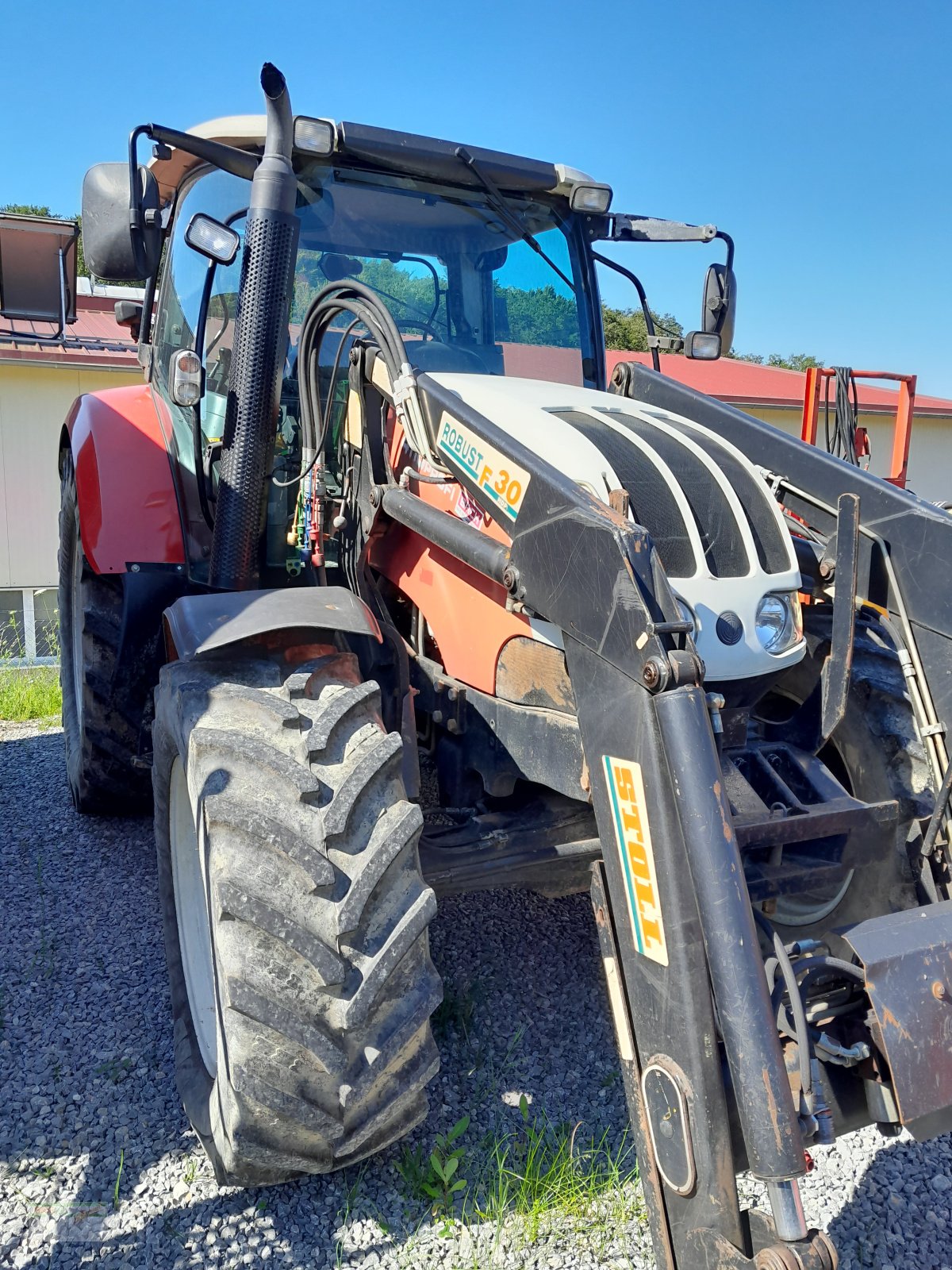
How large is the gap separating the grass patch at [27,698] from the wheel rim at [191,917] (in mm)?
4544

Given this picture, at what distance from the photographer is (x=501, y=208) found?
3.52m

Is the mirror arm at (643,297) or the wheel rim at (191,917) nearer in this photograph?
the wheel rim at (191,917)

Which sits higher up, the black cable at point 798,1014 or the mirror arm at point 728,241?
the mirror arm at point 728,241

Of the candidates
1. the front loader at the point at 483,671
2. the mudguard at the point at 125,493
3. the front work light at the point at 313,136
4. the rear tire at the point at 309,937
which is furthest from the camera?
the mudguard at the point at 125,493

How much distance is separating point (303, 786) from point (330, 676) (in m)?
0.44

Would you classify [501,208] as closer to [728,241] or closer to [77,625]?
[728,241]

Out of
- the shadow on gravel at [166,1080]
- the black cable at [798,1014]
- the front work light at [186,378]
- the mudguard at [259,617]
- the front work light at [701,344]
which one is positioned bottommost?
the shadow on gravel at [166,1080]

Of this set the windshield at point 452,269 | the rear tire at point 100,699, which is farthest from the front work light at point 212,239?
the rear tire at point 100,699

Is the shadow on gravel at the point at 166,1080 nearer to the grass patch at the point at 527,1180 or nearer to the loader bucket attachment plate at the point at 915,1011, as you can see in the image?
the grass patch at the point at 527,1180

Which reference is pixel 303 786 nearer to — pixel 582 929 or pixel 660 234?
pixel 582 929

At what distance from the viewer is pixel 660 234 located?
3793mm

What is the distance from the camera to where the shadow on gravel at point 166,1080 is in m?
2.18

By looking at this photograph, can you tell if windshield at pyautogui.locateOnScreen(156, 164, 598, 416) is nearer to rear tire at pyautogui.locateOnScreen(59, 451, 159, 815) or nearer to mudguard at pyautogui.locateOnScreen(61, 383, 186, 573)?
mudguard at pyautogui.locateOnScreen(61, 383, 186, 573)

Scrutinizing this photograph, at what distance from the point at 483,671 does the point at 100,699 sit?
1.85 m
